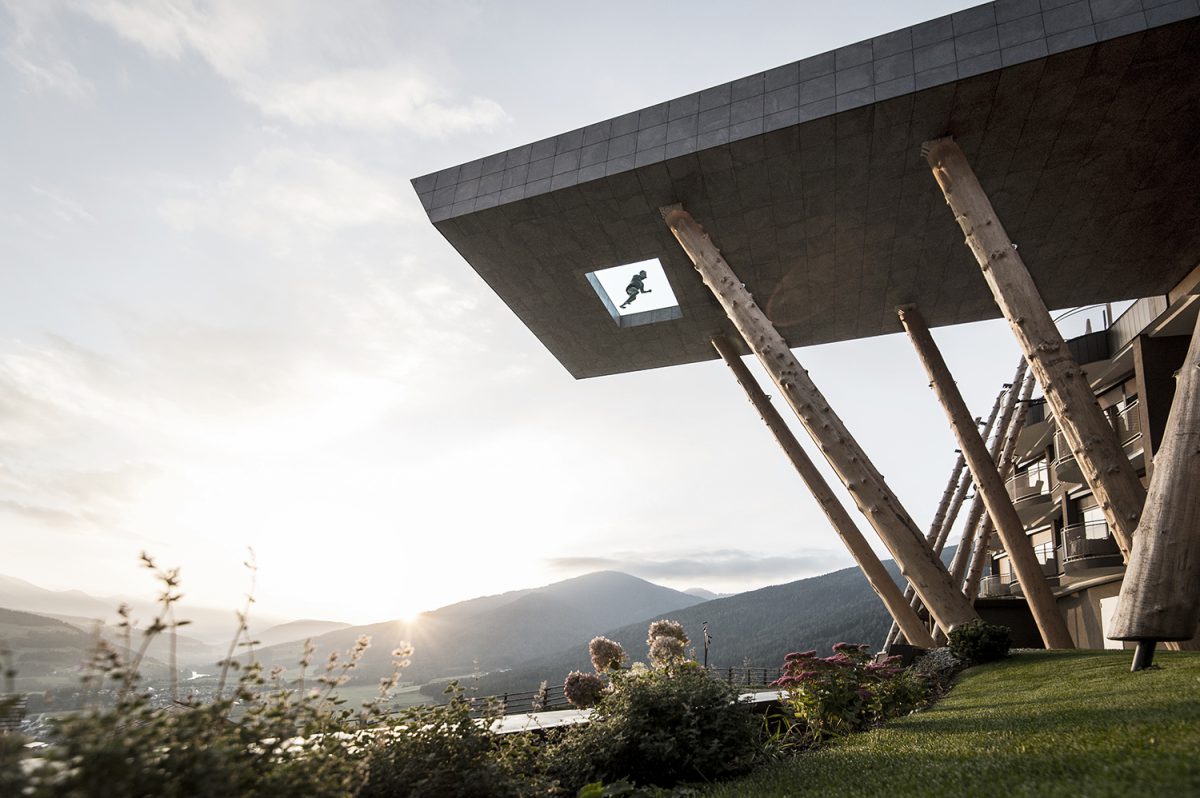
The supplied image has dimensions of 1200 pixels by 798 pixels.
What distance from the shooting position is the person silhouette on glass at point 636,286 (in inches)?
579

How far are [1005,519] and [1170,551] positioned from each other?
6686 mm

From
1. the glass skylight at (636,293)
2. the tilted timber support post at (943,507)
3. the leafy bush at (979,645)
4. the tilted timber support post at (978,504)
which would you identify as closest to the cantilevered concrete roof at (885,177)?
the glass skylight at (636,293)

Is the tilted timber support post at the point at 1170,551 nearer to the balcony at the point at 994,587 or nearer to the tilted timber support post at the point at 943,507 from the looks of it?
the tilted timber support post at the point at 943,507

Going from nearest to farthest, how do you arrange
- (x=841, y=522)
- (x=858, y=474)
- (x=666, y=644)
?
(x=858, y=474), (x=666, y=644), (x=841, y=522)

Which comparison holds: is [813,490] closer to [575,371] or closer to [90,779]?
[575,371]

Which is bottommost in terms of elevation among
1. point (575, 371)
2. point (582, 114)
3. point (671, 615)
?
point (671, 615)

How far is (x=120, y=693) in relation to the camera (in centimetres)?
298

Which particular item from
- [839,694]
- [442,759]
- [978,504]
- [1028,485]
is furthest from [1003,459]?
[442,759]

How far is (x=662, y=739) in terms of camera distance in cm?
573

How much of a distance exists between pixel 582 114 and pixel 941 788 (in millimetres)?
11165

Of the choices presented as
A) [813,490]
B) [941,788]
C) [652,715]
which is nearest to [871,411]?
[813,490]

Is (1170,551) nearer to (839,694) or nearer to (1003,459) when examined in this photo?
(839,694)

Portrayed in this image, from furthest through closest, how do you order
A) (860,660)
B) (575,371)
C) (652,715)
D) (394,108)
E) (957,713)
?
(575,371) < (394,108) < (860,660) < (957,713) < (652,715)

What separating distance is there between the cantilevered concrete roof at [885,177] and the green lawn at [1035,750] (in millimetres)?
7393
